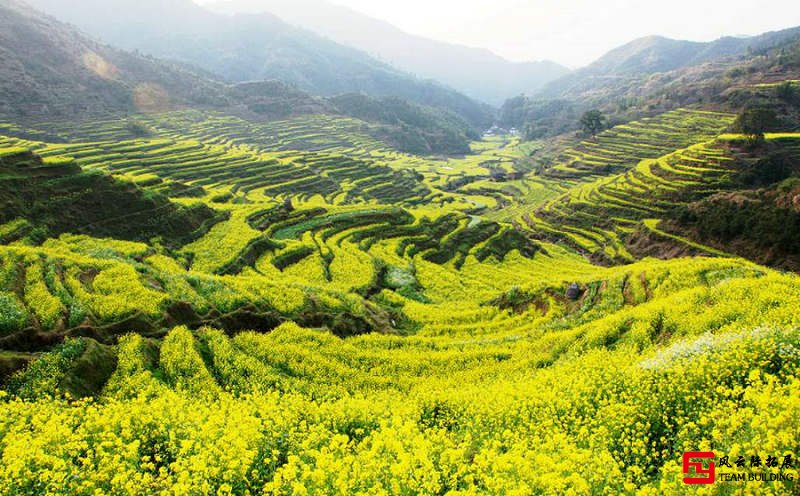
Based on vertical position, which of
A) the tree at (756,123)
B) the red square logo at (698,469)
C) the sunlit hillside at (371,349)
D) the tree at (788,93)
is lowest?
the sunlit hillside at (371,349)

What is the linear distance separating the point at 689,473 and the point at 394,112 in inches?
7433

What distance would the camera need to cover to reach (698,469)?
7535 millimetres

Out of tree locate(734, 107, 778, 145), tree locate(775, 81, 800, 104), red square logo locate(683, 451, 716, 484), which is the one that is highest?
tree locate(775, 81, 800, 104)

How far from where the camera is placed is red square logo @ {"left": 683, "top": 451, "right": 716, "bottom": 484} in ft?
23.2

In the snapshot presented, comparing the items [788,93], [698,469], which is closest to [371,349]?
[698,469]

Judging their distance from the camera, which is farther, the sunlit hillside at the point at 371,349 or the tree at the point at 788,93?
the tree at the point at 788,93

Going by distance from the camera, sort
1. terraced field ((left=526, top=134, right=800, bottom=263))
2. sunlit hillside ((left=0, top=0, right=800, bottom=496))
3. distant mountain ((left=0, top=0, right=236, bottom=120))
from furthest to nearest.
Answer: distant mountain ((left=0, top=0, right=236, bottom=120)) → terraced field ((left=526, top=134, right=800, bottom=263)) → sunlit hillside ((left=0, top=0, right=800, bottom=496))

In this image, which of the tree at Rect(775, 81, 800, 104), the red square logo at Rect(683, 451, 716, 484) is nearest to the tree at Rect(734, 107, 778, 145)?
the tree at Rect(775, 81, 800, 104)

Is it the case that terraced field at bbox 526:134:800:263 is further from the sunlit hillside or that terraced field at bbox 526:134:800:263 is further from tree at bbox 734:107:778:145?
the sunlit hillside

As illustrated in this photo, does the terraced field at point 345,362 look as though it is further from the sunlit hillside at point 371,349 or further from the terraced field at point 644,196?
the terraced field at point 644,196

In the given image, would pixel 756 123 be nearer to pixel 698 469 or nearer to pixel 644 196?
pixel 644 196

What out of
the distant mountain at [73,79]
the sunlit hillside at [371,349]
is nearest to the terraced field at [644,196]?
the sunlit hillside at [371,349]

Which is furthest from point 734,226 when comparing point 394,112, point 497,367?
point 394,112

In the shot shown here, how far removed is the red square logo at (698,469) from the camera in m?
7.08
